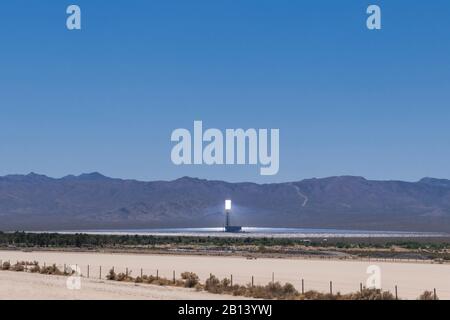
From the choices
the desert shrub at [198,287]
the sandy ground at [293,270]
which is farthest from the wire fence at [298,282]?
the desert shrub at [198,287]

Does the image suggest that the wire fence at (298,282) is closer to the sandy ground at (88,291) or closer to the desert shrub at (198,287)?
the desert shrub at (198,287)

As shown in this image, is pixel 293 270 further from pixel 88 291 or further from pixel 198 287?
pixel 88 291

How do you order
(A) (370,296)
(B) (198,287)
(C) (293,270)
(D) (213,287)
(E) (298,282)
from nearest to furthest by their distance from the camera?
(A) (370,296) < (D) (213,287) < (B) (198,287) < (E) (298,282) < (C) (293,270)

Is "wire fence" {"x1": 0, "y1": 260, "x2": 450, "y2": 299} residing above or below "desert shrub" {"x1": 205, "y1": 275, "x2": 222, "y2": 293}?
below

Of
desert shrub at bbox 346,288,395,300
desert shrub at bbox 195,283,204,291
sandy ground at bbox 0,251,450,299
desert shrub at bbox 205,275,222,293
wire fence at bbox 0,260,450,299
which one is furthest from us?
sandy ground at bbox 0,251,450,299

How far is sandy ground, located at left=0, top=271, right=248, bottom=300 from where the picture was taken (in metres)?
43.0

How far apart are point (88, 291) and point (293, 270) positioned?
30.8 metres

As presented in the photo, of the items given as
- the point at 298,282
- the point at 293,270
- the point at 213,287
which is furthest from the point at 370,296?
the point at 293,270

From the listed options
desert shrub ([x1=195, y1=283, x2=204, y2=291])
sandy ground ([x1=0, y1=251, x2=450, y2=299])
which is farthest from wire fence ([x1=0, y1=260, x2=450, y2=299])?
desert shrub ([x1=195, y1=283, x2=204, y2=291])

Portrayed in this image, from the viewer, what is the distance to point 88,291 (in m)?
46.4

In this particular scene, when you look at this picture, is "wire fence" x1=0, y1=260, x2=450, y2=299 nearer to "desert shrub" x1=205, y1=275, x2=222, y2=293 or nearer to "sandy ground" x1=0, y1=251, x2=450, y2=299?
"sandy ground" x1=0, y1=251, x2=450, y2=299

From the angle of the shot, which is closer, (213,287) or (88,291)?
(88,291)

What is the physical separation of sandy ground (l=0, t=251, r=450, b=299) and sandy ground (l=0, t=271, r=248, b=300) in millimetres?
451
